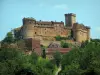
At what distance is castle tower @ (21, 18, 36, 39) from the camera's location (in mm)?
99688

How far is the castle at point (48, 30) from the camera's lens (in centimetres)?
10000

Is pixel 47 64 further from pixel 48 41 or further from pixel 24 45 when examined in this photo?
pixel 48 41

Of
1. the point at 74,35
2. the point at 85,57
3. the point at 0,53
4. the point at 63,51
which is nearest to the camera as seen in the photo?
the point at 85,57

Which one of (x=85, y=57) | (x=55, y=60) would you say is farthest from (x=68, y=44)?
(x=85, y=57)

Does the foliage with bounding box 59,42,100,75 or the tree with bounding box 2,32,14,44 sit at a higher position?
the tree with bounding box 2,32,14,44

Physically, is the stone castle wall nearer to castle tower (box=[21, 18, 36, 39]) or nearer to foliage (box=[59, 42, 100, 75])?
castle tower (box=[21, 18, 36, 39])

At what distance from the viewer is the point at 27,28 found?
327 feet

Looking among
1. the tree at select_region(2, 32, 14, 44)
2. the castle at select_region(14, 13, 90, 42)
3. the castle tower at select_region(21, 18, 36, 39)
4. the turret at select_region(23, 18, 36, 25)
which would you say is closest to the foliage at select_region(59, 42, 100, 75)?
the tree at select_region(2, 32, 14, 44)

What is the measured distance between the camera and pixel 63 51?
8612 cm

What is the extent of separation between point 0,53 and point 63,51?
22.7 m

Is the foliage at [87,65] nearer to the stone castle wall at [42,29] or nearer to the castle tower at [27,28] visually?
the castle tower at [27,28]

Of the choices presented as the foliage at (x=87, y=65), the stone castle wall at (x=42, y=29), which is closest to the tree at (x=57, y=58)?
the foliage at (x=87, y=65)

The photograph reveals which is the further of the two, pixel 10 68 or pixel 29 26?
pixel 29 26

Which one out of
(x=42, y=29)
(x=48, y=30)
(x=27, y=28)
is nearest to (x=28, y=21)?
(x=27, y=28)
